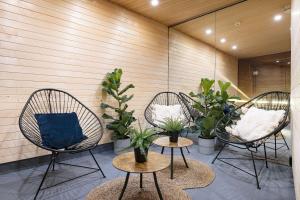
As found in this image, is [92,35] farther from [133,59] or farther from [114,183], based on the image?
[114,183]

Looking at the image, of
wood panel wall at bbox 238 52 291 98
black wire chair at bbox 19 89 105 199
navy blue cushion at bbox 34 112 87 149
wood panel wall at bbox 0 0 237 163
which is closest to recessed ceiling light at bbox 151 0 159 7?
wood panel wall at bbox 0 0 237 163

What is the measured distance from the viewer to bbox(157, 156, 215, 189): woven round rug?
81.6 inches

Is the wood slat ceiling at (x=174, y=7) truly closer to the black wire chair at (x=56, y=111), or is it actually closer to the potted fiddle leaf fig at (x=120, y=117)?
the potted fiddle leaf fig at (x=120, y=117)

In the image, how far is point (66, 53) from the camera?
9.33 ft

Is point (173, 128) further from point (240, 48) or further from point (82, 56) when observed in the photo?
point (240, 48)

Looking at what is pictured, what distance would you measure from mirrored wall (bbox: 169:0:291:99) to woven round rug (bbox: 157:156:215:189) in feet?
4.86

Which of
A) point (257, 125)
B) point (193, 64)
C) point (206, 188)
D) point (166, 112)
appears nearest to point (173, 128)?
point (206, 188)

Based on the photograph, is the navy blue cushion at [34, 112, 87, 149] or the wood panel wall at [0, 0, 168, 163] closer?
the navy blue cushion at [34, 112, 87, 149]

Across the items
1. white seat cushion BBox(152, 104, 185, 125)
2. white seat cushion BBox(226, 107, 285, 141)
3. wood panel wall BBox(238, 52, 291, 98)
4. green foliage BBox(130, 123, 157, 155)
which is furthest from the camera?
white seat cushion BBox(152, 104, 185, 125)

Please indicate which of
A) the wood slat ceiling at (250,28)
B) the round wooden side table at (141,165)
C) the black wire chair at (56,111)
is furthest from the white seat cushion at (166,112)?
the round wooden side table at (141,165)

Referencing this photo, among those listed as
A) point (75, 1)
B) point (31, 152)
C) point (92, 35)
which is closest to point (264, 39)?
point (92, 35)

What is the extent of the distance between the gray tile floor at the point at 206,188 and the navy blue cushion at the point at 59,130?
43cm

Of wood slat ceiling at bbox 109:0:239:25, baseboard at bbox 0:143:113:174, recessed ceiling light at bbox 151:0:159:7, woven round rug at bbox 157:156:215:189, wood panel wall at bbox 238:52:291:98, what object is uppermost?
recessed ceiling light at bbox 151:0:159:7

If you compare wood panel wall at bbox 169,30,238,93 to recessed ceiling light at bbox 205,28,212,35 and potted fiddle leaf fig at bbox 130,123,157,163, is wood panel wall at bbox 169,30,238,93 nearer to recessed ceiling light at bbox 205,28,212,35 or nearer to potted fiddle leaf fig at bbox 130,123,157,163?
recessed ceiling light at bbox 205,28,212,35
